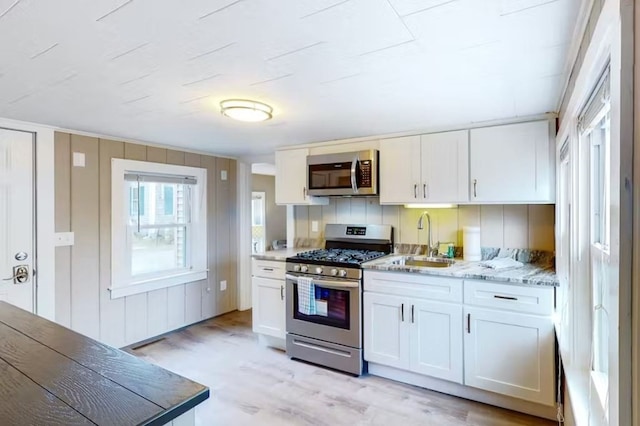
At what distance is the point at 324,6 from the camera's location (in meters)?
1.21

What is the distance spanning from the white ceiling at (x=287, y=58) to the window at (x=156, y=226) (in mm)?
976

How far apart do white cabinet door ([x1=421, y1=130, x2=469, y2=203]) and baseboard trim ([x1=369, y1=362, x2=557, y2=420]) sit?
1400 millimetres

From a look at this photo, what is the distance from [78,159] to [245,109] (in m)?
1.88

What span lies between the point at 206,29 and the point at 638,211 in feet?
4.68

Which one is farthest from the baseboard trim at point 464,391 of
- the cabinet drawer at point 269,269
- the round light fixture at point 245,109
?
the round light fixture at point 245,109

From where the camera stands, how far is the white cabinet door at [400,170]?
3088 mm

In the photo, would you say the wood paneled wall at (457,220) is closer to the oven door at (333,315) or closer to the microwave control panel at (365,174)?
the microwave control panel at (365,174)

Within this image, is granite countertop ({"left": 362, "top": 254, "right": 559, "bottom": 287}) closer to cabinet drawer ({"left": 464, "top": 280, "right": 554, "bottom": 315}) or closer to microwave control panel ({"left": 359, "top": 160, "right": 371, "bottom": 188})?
cabinet drawer ({"left": 464, "top": 280, "right": 554, "bottom": 315})

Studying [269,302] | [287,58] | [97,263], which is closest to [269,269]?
[269,302]

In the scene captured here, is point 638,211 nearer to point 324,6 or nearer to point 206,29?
point 324,6

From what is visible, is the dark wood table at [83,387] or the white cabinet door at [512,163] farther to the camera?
the white cabinet door at [512,163]

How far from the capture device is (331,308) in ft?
10.1

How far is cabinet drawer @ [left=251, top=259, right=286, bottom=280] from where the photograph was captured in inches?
135

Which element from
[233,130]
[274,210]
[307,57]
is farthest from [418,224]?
[274,210]
